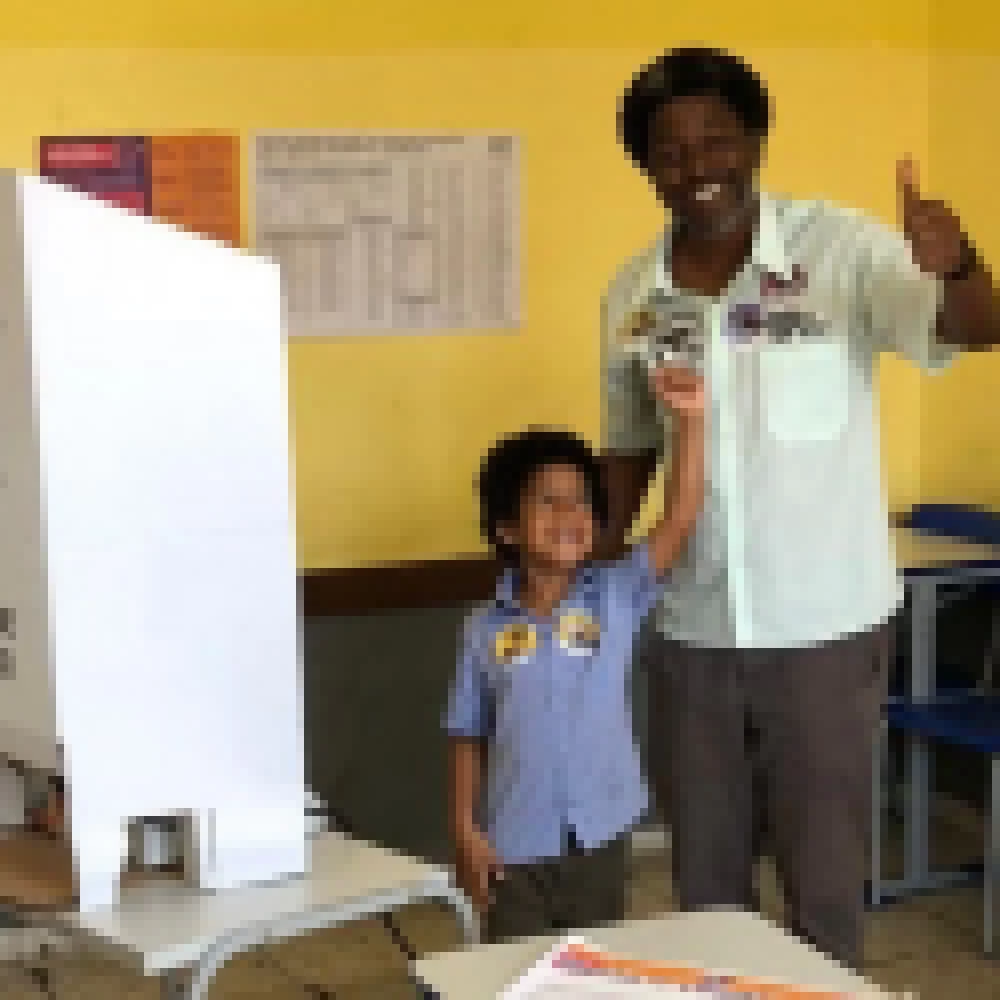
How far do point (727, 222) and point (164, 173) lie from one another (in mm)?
1379

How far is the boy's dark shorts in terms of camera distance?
1833mm

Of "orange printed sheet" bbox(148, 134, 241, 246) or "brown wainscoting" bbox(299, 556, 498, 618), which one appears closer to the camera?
"orange printed sheet" bbox(148, 134, 241, 246)

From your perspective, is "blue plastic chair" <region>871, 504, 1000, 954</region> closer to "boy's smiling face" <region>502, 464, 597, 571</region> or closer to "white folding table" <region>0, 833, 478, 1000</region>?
"boy's smiling face" <region>502, 464, 597, 571</region>

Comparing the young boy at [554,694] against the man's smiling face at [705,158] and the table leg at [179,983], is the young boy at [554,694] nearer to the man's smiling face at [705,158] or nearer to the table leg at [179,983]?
the man's smiling face at [705,158]

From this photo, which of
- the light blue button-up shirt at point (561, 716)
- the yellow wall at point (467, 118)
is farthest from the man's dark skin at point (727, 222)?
the yellow wall at point (467, 118)

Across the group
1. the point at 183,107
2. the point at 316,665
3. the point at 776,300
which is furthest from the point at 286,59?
the point at 776,300

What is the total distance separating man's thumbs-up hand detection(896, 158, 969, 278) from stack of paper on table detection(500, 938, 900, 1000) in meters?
0.82

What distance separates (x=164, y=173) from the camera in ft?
9.27

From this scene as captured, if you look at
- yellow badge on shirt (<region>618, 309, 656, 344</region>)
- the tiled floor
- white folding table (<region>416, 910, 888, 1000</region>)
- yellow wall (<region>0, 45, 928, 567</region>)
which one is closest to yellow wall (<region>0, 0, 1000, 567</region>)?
yellow wall (<region>0, 45, 928, 567</region>)

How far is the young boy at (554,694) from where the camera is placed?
1.82m

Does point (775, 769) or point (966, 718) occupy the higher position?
point (775, 769)

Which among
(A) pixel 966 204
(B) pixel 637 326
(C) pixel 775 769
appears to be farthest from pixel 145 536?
(A) pixel 966 204

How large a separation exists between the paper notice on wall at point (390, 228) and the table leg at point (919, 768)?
109 cm

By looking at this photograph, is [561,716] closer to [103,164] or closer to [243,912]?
[243,912]
